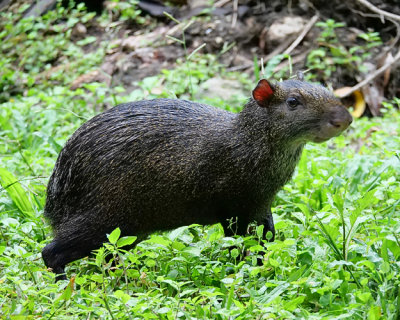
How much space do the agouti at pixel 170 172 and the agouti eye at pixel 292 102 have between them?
17 mm

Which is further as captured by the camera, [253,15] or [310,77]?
[253,15]

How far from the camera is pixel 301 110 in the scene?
4.38 metres

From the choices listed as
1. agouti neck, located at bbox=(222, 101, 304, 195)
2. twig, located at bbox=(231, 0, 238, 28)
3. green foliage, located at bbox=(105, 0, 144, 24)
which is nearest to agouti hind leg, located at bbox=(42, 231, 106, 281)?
agouti neck, located at bbox=(222, 101, 304, 195)

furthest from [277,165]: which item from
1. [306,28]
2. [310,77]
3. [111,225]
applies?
[306,28]

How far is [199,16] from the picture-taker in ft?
30.5

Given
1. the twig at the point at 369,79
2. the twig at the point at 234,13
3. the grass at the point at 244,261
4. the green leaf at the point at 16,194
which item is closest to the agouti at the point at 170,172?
the grass at the point at 244,261

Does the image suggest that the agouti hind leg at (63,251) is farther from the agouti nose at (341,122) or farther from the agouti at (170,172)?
the agouti nose at (341,122)

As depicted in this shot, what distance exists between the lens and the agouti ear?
175 inches

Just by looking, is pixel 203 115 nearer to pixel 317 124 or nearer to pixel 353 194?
pixel 317 124

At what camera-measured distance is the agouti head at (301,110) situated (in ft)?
14.0

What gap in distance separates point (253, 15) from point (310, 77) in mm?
1647

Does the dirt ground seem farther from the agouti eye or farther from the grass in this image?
the agouti eye

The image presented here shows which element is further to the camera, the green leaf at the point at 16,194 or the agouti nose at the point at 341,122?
the green leaf at the point at 16,194

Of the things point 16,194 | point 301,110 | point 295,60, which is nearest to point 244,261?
point 301,110
